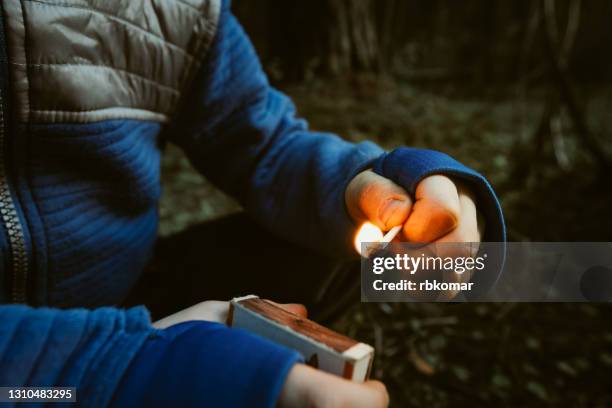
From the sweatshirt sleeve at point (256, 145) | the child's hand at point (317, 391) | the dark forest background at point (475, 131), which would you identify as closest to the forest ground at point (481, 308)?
the dark forest background at point (475, 131)

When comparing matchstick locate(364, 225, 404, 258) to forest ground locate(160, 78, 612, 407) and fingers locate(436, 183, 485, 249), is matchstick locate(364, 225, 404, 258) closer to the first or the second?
fingers locate(436, 183, 485, 249)

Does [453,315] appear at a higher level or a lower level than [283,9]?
lower

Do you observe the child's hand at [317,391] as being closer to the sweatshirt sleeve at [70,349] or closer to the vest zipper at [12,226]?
the sweatshirt sleeve at [70,349]

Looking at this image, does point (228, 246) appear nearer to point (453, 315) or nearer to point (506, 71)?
point (453, 315)

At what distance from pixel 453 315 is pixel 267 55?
2.50m

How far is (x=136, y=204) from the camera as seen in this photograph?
141cm

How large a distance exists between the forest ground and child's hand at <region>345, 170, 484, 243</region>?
801 mm

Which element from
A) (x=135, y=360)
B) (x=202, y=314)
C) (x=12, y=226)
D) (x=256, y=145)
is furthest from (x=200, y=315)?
(x=256, y=145)

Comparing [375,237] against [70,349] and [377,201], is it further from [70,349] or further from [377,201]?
[70,349]

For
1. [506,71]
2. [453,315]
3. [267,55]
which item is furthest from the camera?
[506,71]

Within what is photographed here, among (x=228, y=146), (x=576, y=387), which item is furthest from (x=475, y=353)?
(x=228, y=146)

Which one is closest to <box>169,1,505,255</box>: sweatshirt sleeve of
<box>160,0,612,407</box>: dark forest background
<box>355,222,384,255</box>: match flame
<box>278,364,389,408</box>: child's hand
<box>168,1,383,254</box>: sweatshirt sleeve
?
<box>168,1,383,254</box>: sweatshirt sleeve

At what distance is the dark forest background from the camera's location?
216cm

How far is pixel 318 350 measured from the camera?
2.39 feet
